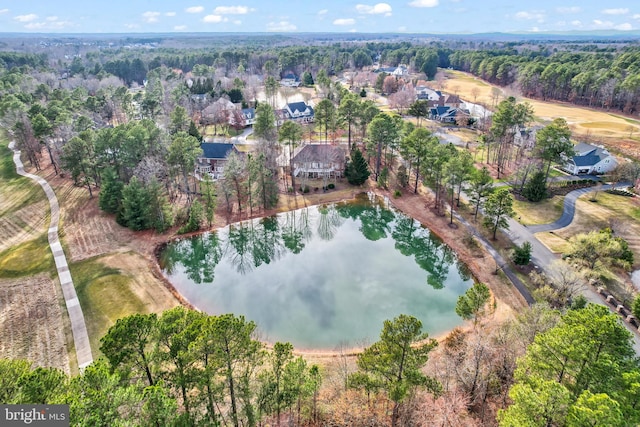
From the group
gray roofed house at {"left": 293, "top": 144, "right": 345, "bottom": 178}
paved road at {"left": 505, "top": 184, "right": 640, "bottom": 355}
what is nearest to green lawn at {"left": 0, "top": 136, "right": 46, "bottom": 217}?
gray roofed house at {"left": 293, "top": 144, "right": 345, "bottom": 178}

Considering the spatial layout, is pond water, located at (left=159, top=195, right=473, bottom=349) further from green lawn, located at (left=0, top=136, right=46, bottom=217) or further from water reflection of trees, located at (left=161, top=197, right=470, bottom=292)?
green lawn, located at (left=0, top=136, right=46, bottom=217)

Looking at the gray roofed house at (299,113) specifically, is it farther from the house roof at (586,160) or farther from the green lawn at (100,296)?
the green lawn at (100,296)

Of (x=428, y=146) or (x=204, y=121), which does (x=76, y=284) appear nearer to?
(x=428, y=146)

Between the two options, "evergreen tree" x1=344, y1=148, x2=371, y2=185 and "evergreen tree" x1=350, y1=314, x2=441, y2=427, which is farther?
"evergreen tree" x1=344, y1=148, x2=371, y2=185

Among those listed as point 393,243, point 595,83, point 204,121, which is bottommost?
point 393,243

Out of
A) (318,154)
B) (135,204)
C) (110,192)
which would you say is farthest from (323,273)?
(110,192)

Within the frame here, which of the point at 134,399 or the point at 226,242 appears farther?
the point at 226,242

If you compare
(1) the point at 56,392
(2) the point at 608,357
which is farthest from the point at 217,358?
(2) the point at 608,357
